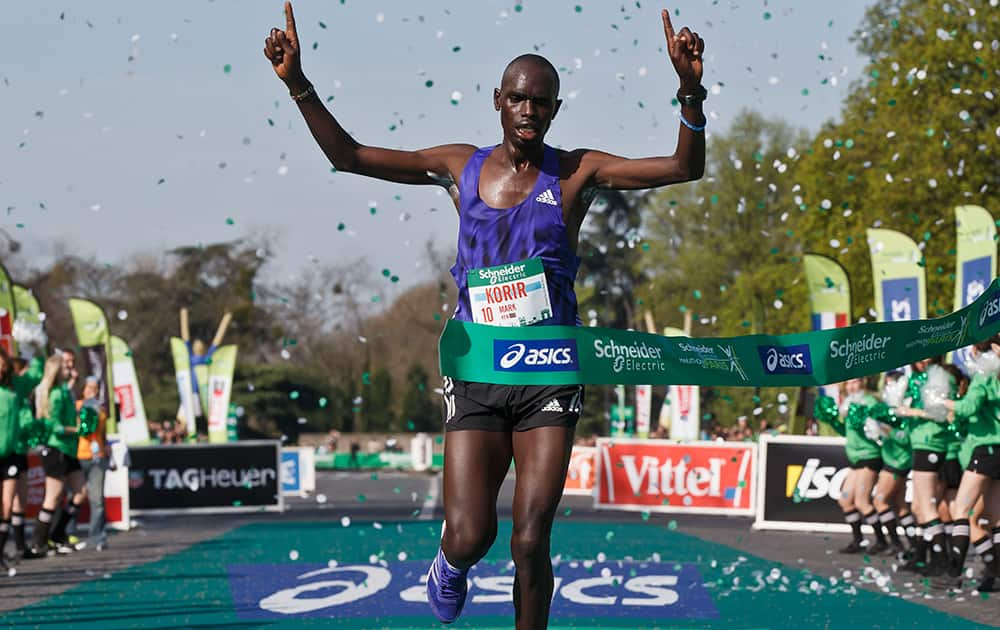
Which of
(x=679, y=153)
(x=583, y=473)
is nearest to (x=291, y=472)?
(x=583, y=473)

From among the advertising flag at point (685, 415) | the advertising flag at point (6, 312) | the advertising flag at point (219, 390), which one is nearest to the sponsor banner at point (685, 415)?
the advertising flag at point (685, 415)

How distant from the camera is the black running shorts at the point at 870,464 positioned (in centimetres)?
1540

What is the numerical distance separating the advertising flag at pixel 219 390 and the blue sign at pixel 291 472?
134 centimetres

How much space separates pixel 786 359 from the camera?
6.33 metres

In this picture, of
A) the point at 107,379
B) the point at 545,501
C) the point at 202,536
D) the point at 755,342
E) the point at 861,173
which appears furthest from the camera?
the point at 861,173

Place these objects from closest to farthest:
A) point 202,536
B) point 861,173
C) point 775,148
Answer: point 202,536 < point 861,173 < point 775,148

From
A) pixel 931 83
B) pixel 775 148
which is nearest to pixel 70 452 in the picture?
pixel 931 83

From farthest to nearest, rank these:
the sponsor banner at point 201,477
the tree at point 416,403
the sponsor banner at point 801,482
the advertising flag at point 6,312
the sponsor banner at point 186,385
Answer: the tree at point 416,403 < the sponsor banner at point 186,385 < the sponsor banner at point 201,477 < the sponsor banner at point 801,482 < the advertising flag at point 6,312

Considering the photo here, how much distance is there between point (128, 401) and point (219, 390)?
5.08m

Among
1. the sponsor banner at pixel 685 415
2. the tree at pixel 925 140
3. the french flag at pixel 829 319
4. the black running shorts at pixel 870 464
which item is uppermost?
the tree at pixel 925 140

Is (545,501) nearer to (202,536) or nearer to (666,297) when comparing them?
(202,536)

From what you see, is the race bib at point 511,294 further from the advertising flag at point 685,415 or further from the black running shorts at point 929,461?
the advertising flag at point 685,415

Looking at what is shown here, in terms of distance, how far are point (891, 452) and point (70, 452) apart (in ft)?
27.1

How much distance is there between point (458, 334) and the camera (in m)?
5.95
